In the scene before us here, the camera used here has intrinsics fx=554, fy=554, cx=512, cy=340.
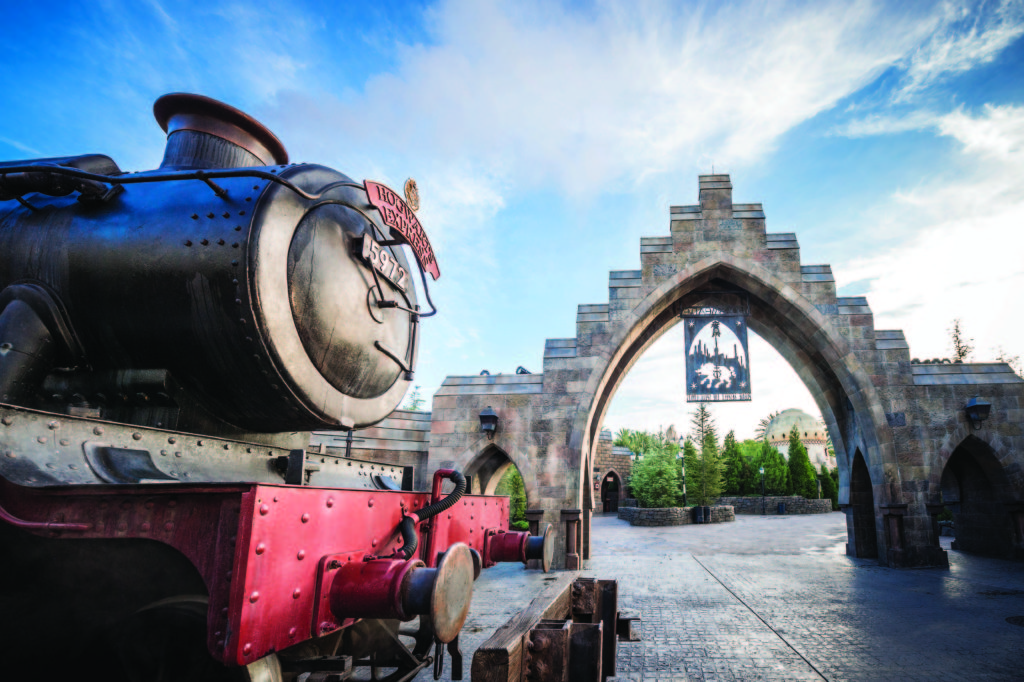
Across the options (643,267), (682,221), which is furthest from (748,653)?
(682,221)

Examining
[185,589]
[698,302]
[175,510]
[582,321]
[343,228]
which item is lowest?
[185,589]

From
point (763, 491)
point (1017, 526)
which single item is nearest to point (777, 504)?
point (763, 491)

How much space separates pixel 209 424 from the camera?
9.30ft

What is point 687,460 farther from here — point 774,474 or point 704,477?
point 774,474

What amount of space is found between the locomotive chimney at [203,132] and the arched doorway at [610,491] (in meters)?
33.1

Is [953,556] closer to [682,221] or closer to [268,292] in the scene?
[682,221]

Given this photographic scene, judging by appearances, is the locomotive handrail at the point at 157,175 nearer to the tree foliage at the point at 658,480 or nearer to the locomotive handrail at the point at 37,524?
the locomotive handrail at the point at 37,524

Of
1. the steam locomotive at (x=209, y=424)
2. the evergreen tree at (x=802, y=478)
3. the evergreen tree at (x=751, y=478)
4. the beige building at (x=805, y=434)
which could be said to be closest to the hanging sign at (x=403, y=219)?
the steam locomotive at (x=209, y=424)

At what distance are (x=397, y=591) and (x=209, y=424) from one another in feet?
5.02

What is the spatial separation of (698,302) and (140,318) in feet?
37.5

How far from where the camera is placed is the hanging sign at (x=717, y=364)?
462 inches

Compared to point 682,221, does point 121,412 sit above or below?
below

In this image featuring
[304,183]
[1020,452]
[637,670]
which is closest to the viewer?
[304,183]

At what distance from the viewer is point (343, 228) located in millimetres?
3107
